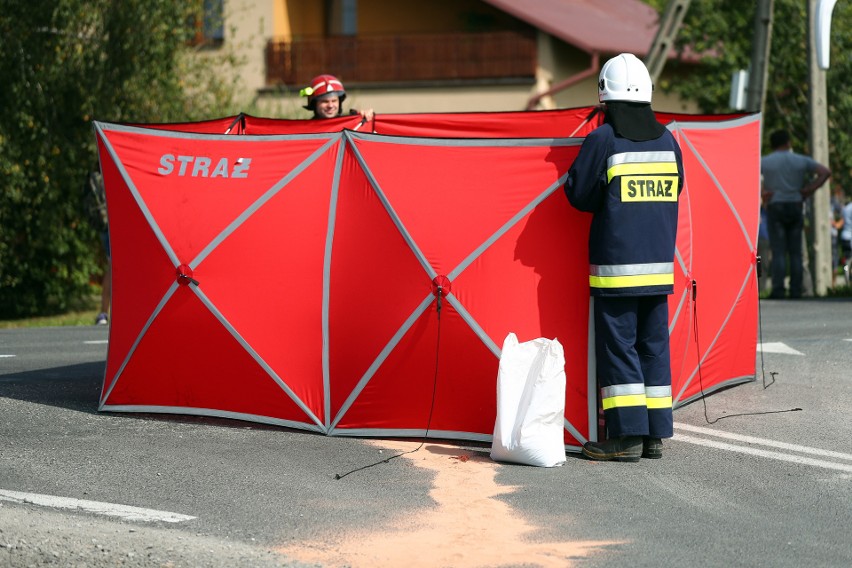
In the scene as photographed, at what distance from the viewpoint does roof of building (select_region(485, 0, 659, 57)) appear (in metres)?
32.8

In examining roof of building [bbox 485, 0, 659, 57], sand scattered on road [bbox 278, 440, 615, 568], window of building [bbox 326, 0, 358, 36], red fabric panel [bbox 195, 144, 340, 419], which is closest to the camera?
sand scattered on road [bbox 278, 440, 615, 568]

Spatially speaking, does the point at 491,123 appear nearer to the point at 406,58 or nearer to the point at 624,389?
the point at 624,389

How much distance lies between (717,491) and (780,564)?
133 cm

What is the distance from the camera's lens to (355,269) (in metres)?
8.12

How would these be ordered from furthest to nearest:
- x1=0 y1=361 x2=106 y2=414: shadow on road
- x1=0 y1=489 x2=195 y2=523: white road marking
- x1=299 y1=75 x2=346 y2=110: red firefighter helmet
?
1. x1=299 y1=75 x2=346 y2=110: red firefighter helmet
2. x1=0 y1=361 x2=106 y2=414: shadow on road
3. x1=0 y1=489 x2=195 y2=523: white road marking

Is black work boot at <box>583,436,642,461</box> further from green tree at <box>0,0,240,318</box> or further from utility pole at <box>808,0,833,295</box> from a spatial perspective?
green tree at <box>0,0,240,318</box>

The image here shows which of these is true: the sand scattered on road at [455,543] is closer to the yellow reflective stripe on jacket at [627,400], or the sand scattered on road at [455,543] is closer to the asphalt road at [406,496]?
the asphalt road at [406,496]

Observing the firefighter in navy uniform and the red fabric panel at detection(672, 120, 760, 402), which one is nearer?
the firefighter in navy uniform

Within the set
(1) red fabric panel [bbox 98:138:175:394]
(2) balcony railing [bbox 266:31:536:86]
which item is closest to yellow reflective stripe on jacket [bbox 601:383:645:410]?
(1) red fabric panel [bbox 98:138:175:394]

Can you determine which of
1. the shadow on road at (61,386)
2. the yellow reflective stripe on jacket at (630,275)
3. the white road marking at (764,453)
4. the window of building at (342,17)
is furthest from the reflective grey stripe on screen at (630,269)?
the window of building at (342,17)

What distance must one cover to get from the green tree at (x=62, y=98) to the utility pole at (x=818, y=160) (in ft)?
28.6

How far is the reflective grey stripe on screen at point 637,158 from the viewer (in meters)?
7.36

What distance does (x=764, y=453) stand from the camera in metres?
7.72

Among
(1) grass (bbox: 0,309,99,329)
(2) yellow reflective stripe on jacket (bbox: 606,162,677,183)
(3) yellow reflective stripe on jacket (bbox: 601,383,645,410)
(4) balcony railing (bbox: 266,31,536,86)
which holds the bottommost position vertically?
(1) grass (bbox: 0,309,99,329)
